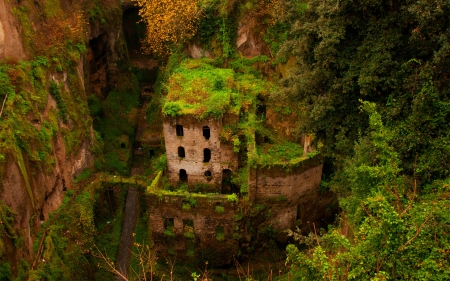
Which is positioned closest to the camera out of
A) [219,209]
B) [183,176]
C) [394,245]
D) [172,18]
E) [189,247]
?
[394,245]

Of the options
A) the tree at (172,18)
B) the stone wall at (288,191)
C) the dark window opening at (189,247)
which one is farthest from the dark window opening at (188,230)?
the tree at (172,18)

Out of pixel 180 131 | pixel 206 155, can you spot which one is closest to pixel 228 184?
pixel 206 155

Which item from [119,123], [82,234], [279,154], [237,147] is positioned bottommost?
[82,234]

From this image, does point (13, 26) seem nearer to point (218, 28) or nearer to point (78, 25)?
point (78, 25)

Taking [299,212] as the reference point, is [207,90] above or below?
above

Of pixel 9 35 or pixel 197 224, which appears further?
pixel 9 35

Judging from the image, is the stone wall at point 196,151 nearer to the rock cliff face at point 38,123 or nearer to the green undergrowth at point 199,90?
the green undergrowth at point 199,90

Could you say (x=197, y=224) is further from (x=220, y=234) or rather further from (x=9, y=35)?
(x=9, y=35)
